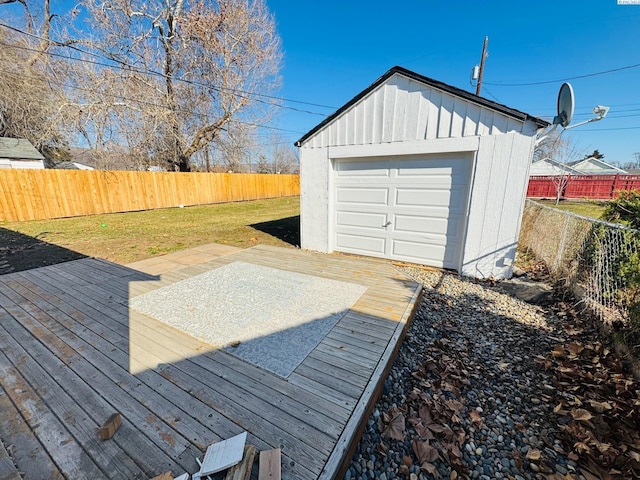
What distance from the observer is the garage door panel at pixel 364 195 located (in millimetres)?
5320

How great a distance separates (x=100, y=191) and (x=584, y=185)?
98.5ft

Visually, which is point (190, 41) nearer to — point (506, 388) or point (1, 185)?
point (1, 185)

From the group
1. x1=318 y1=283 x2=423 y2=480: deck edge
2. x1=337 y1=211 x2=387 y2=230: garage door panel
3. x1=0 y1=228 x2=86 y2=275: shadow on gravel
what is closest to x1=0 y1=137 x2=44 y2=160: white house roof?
x1=0 y1=228 x2=86 y2=275: shadow on gravel

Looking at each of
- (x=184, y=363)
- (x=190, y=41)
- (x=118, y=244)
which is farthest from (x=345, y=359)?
(x=190, y=41)

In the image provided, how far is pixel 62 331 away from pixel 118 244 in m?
4.67

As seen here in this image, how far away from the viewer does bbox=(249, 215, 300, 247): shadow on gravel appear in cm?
736

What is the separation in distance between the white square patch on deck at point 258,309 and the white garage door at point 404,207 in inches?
75.6

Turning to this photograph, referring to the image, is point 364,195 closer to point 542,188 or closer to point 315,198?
point 315,198

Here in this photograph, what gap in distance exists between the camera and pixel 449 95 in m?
4.24

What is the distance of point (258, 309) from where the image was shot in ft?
10.4

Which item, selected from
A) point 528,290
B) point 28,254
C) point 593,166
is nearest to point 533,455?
point 528,290

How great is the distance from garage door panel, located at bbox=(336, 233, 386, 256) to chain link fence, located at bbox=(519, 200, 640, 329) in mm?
2893

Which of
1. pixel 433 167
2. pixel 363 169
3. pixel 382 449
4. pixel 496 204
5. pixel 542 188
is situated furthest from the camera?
pixel 542 188

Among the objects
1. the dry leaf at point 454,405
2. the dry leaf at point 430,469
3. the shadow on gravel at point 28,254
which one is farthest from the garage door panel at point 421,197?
the shadow on gravel at point 28,254
